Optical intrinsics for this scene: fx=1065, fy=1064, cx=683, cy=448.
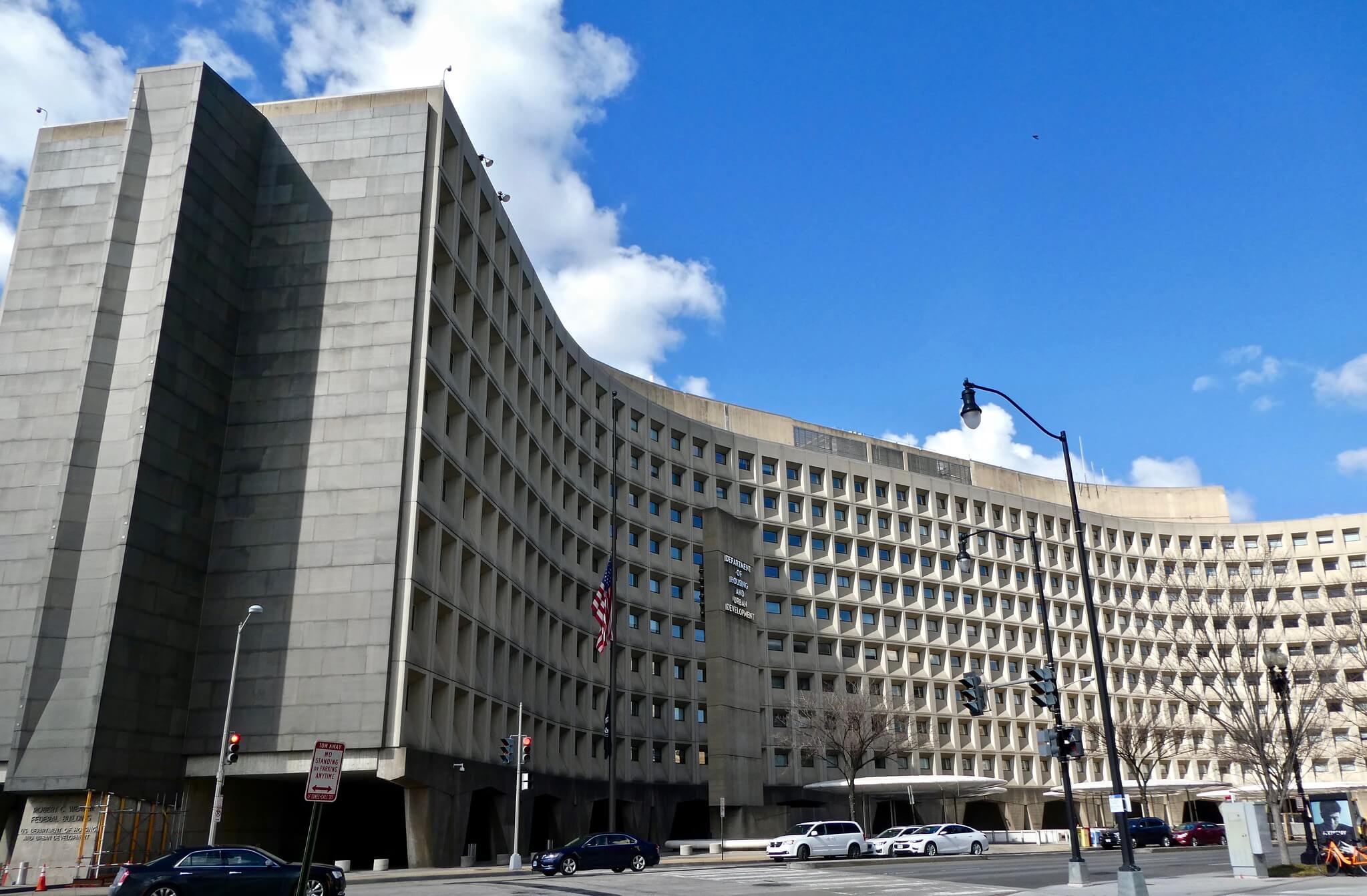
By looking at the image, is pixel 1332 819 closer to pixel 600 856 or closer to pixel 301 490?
pixel 600 856

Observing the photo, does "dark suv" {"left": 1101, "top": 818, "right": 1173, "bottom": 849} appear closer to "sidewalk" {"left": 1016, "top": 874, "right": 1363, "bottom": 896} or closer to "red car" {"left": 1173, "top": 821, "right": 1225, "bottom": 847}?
"red car" {"left": 1173, "top": 821, "right": 1225, "bottom": 847}

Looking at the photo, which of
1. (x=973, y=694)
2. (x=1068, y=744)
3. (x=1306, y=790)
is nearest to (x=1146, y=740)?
(x=1306, y=790)

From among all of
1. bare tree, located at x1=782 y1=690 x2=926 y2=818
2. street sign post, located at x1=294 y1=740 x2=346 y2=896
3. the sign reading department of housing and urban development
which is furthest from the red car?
street sign post, located at x1=294 y1=740 x2=346 y2=896

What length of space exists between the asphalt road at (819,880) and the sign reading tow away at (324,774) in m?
12.8

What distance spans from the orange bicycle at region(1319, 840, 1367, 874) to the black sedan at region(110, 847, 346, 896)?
26139mm

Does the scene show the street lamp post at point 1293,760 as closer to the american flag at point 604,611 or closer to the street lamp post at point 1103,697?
the street lamp post at point 1103,697

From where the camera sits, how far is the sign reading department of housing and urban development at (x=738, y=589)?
239ft

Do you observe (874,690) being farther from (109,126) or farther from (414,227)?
(109,126)

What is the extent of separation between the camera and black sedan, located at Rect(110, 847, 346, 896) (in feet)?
70.0

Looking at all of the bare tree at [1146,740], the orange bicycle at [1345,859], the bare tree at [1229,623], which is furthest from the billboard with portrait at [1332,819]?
the bare tree at [1229,623]

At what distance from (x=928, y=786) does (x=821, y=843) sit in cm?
1900

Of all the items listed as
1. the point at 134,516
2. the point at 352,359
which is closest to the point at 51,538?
the point at 134,516

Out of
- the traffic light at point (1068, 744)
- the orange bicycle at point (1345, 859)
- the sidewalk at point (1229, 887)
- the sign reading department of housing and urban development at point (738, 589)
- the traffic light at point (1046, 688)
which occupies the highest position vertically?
the sign reading department of housing and urban development at point (738, 589)

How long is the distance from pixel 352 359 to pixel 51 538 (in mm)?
12391
